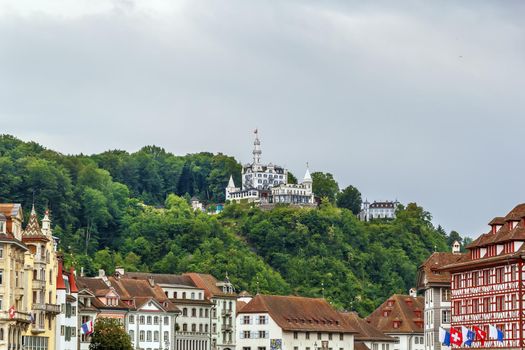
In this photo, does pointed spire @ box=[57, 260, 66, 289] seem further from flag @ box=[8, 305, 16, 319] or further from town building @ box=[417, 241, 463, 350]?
town building @ box=[417, 241, 463, 350]

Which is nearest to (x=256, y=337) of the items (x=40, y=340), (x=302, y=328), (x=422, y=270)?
(x=302, y=328)

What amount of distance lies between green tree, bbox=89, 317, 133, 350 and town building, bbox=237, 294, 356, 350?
32.1 meters

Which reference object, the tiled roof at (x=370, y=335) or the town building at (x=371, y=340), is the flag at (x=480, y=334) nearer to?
the tiled roof at (x=370, y=335)

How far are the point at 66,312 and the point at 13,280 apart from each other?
2189 centimetres

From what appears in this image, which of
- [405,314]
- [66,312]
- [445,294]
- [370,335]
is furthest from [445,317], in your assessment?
[370,335]

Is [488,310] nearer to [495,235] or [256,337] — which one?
[495,235]

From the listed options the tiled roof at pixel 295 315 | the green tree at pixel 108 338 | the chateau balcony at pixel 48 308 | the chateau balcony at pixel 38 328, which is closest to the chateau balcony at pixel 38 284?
the chateau balcony at pixel 48 308

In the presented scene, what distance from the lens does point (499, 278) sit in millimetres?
133500

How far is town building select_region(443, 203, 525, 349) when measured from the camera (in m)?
130

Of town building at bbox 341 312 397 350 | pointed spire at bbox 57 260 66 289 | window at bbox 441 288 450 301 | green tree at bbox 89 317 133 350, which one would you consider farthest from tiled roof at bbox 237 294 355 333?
pointed spire at bbox 57 260 66 289

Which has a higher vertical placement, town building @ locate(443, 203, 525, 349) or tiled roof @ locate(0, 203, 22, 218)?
tiled roof @ locate(0, 203, 22, 218)

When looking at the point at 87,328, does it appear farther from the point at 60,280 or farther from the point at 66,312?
the point at 66,312

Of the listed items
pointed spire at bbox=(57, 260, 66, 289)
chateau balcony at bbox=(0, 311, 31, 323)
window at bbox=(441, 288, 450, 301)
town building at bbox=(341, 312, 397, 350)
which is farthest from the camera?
town building at bbox=(341, 312, 397, 350)

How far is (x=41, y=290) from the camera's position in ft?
453
